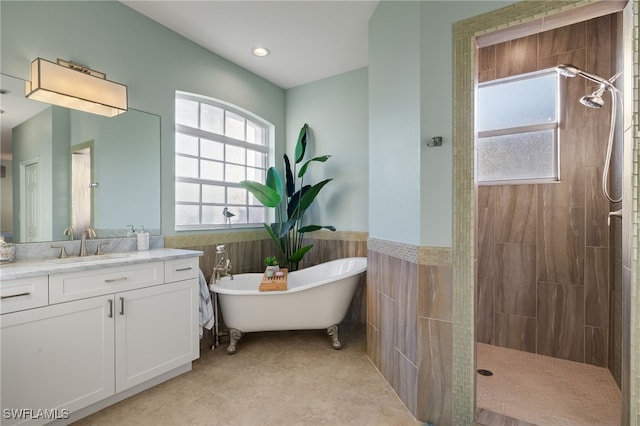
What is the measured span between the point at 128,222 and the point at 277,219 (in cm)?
170

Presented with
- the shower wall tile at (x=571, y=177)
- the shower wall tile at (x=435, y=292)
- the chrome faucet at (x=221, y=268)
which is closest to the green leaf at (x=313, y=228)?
the chrome faucet at (x=221, y=268)

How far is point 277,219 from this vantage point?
12.3 ft

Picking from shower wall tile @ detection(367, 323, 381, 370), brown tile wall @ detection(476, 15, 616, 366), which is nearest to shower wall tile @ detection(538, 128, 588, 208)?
brown tile wall @ detection(476, 15, 616, 366)

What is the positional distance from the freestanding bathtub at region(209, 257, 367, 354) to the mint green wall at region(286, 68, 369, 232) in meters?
0.93

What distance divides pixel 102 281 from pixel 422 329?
1892 millimetres

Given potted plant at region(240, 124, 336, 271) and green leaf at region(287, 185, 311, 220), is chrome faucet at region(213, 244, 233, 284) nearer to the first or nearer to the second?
potted plant at region(240, 124, 336, 271)

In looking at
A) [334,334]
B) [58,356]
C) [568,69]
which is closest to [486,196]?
[568,69]

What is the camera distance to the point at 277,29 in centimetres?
256

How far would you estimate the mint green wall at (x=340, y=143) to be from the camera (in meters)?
3.29

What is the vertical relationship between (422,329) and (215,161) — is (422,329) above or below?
below

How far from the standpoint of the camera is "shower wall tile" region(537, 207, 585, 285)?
2.24m

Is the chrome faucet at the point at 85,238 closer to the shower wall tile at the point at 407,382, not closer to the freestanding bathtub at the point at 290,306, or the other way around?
the freestanding bathtub at the point at 290,306

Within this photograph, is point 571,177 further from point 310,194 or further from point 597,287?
point 310,194

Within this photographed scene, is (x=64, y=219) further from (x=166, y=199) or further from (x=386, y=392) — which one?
(x=386, y=392)
